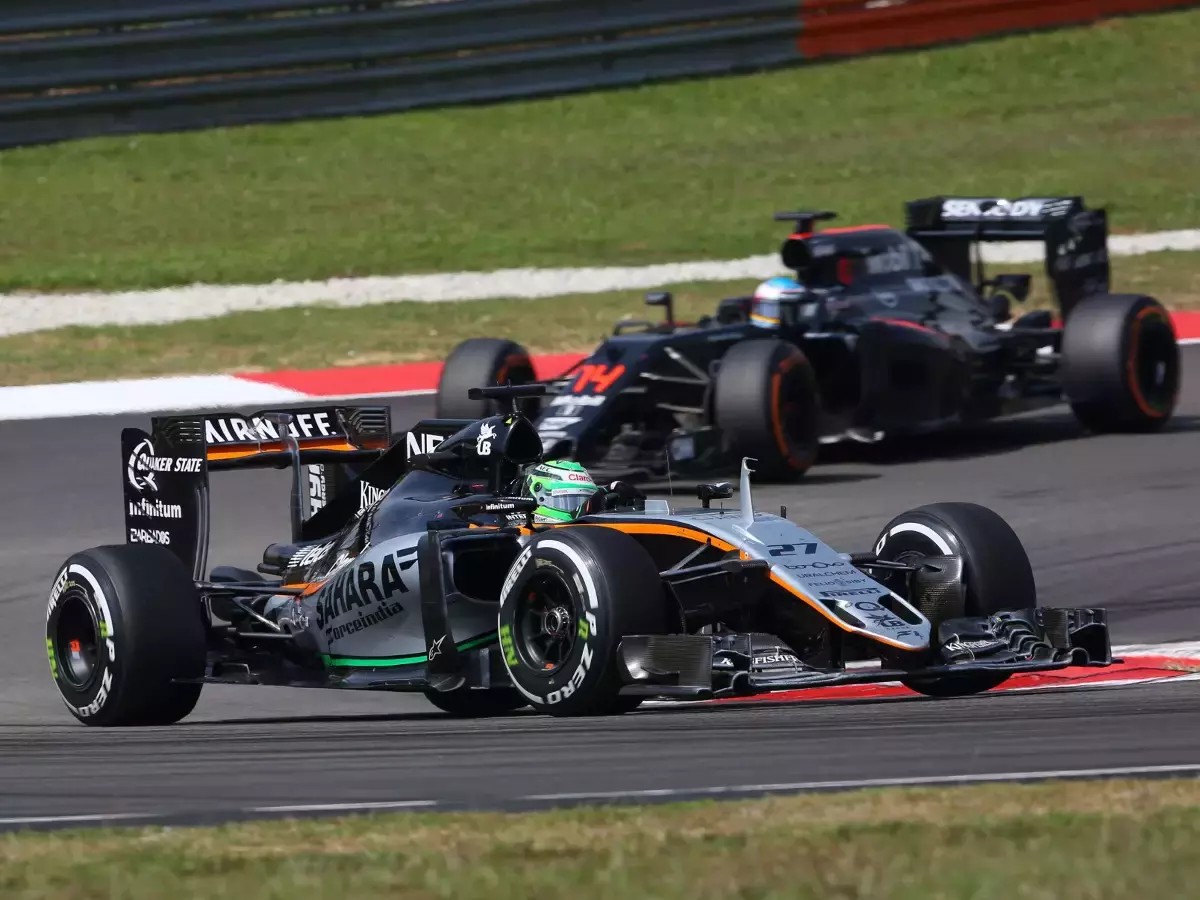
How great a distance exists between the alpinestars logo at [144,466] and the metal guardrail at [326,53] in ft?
45.9

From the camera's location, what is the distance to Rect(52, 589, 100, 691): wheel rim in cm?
956

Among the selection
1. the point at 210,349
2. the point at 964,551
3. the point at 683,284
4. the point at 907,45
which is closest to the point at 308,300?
the point at 210,349

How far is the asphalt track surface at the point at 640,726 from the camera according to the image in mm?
6789

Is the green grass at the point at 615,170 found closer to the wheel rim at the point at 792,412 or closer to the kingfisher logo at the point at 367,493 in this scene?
the wheel rim at the point at 792,412

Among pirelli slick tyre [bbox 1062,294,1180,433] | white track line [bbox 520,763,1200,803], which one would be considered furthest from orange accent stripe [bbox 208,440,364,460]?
pirelli slick tyre [bbox 1062,294,1180,433]

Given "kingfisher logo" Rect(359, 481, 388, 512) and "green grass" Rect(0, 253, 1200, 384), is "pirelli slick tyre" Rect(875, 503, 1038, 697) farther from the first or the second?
"green grass" Rect(0, 253, 1200, 384)

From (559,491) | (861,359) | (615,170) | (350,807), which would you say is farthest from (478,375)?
(615,170)

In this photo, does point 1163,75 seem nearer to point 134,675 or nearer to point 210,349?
point 210,349

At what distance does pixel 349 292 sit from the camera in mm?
22234

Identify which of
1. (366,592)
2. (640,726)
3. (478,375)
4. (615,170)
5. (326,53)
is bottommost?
(640,726)

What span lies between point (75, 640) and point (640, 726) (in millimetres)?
2831

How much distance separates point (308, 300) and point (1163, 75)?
12231mm

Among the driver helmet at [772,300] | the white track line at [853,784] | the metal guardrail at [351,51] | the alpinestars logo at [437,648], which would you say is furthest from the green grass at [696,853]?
the metal guardrail at [351,51]

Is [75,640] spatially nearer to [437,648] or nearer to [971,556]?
[437,648]
